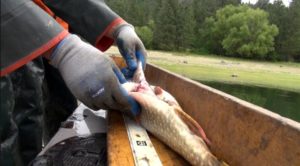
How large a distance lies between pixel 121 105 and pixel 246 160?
0.80 meters

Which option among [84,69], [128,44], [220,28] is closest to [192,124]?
[84,69]

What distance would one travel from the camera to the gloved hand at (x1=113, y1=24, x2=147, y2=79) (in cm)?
334

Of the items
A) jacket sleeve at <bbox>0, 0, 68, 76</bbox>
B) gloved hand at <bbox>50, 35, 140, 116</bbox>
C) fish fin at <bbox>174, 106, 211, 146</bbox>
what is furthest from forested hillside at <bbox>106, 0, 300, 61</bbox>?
jacket sleeve at <bbox>0, 0, 68, 76</bbox>

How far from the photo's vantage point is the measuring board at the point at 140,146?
1976 millimetres

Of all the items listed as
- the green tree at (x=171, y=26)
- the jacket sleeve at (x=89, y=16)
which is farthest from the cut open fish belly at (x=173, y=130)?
the green tree at (x=171, y=26)

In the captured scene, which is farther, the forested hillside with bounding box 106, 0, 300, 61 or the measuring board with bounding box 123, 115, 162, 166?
the forested hillside with bounding box 106, 0, 300, 61

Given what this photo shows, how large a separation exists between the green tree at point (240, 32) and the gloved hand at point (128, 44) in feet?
220

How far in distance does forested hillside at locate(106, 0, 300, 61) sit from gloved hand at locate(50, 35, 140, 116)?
63577 millimetres

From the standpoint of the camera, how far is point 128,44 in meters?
3.34

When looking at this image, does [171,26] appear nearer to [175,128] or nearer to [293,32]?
[293,32]

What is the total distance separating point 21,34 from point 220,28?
7484 centimetres

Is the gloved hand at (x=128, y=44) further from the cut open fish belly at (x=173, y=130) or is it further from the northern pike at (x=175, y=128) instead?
the cut open fish belly at (x=173, y=130)

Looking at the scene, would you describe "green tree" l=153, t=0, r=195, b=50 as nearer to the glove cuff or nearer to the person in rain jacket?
the glove cuff

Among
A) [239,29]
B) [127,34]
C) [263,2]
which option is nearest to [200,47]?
[239,29]
